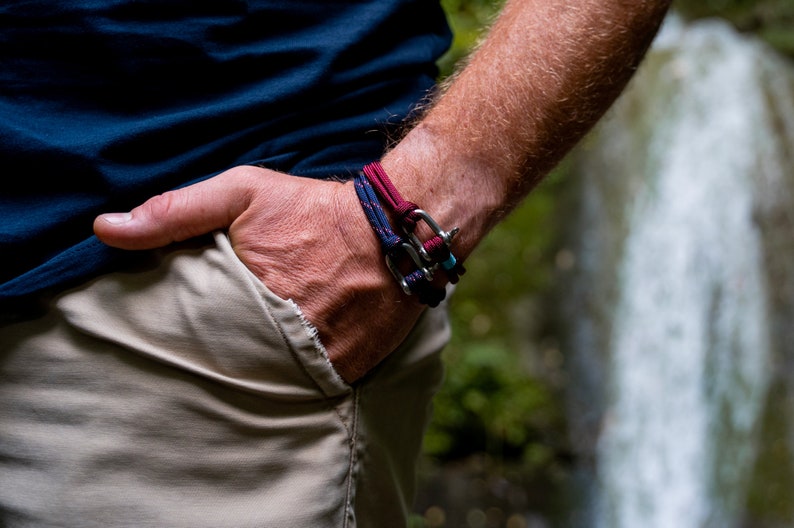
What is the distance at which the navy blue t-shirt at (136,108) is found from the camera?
1.14 m

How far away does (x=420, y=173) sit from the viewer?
1.19m

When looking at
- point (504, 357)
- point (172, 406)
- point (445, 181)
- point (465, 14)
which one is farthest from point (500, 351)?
point (172, 406)

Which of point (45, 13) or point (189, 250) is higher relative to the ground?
point (45, 13)

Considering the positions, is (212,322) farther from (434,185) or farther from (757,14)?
(757,14)

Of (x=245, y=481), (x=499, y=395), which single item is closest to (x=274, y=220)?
(x=245, y=481)

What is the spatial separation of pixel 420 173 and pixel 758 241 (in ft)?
11.6

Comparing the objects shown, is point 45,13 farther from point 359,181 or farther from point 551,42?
point 551,42

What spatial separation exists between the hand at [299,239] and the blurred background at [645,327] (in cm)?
268

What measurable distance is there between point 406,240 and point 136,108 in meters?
0.45

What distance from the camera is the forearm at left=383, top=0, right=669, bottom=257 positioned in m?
1.17

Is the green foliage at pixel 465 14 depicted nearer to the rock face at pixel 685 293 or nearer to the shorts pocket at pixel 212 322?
the rock face at pixel 685 293

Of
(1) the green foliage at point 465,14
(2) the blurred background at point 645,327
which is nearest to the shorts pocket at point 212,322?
(2) the blurred background at point 645,327

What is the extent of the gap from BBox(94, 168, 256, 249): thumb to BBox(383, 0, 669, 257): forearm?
0.78 feet

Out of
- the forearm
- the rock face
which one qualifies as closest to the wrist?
the forearm
